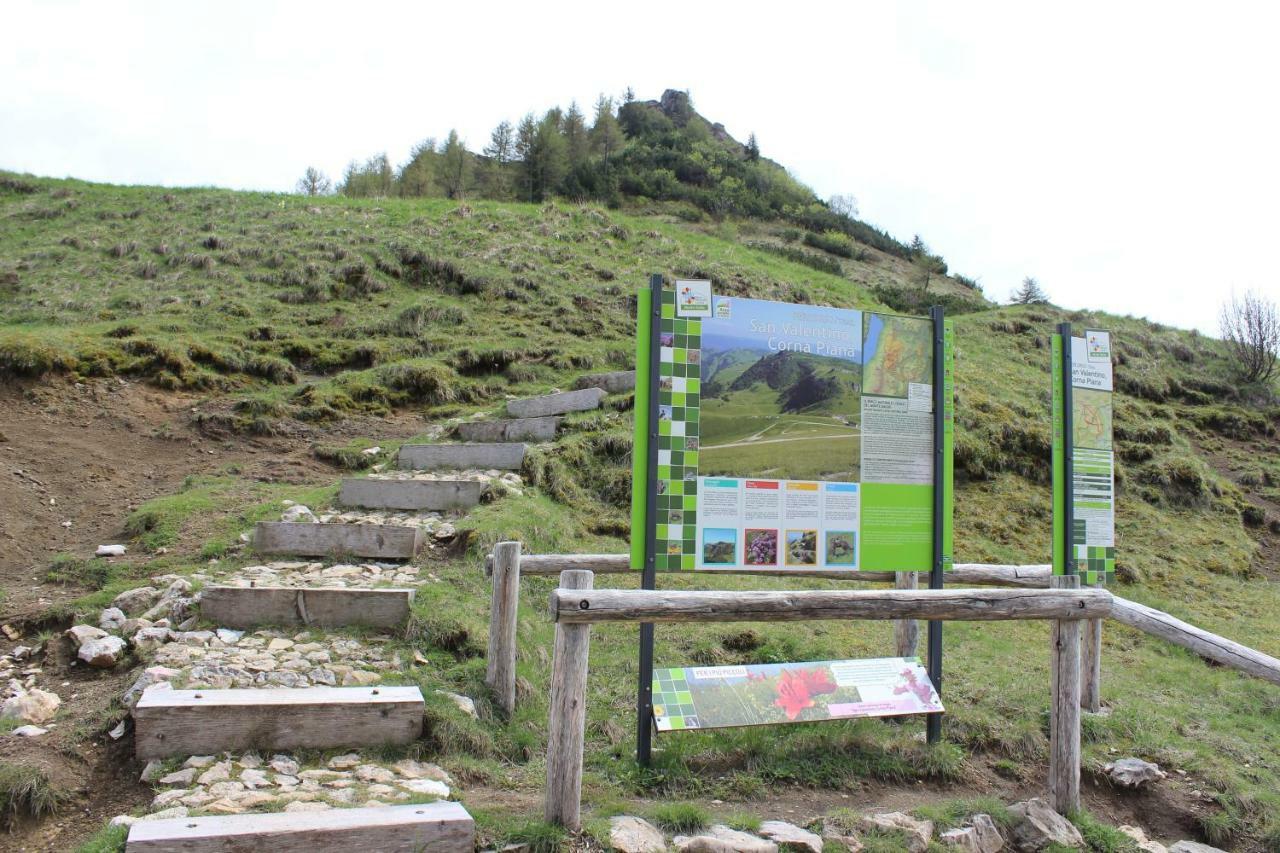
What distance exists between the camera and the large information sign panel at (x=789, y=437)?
488 centimetres

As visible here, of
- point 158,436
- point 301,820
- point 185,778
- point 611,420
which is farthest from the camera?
point 611,420

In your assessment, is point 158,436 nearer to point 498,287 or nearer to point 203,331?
point 203,331

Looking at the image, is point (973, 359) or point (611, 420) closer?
point (611, 420)

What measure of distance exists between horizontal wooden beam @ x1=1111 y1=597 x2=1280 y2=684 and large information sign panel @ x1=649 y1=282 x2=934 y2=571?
143 cm

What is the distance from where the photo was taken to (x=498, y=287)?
18.6m

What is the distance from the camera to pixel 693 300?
4.95 m

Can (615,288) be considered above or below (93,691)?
above

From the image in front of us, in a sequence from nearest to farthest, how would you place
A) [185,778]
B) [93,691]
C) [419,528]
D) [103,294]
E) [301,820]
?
1. [301,820]
2. [185,778]
3. [93,691]
4. [419,528]
5. [103,294]

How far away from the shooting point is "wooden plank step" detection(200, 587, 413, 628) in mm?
5883

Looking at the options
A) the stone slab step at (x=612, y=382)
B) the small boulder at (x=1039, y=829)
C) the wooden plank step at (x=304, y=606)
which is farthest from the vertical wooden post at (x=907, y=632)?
the stone slab step at (x=612, y=382)

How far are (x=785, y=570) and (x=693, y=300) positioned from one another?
1.90 metres

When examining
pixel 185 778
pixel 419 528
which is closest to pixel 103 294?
pixel 419 528

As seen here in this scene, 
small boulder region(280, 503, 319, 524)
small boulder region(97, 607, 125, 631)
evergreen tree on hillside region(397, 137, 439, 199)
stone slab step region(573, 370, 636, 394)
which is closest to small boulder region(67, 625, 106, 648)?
small boulder region(97, 607, 125, 631)

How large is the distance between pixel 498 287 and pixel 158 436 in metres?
9.21
